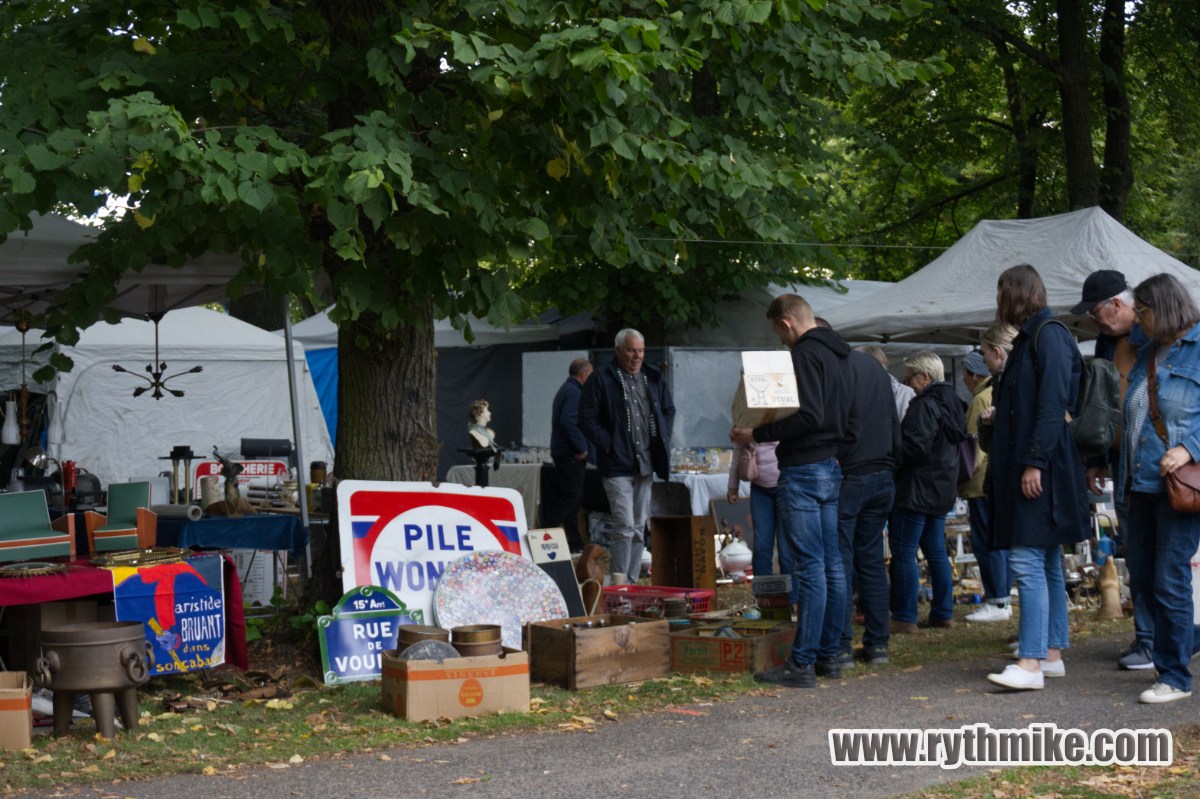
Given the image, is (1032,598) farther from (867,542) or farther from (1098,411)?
(867,542)

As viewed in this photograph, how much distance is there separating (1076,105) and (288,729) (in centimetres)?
1358

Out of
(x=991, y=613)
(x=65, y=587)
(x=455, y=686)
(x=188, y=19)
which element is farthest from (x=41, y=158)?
(x=991, y=613)

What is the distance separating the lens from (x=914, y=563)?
7066mm

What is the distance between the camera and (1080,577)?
27.5 ft

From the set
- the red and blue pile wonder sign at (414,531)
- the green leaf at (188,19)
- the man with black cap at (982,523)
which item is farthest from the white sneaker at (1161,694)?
the green leaf at (188,19)

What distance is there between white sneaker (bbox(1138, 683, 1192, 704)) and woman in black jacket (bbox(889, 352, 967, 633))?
7.21 ft

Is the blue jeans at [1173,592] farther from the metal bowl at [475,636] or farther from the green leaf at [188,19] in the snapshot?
the green leaf at [188,19]

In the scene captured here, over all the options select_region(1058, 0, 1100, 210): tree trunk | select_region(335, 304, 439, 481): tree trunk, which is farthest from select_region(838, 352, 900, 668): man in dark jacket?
select_region(1058, 0, 1100, 210): tree trunk

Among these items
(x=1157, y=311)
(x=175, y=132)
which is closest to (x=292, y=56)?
(x=175, y=132)

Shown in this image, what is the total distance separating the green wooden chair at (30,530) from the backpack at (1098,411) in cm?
495

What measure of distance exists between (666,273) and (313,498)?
7104 mm

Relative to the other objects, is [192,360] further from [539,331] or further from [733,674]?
[733,674]

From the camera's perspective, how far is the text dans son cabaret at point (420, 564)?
605 cm

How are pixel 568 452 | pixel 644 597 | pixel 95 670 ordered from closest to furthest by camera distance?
pixel 95 670
pixel 644 597
pixel 568 452
